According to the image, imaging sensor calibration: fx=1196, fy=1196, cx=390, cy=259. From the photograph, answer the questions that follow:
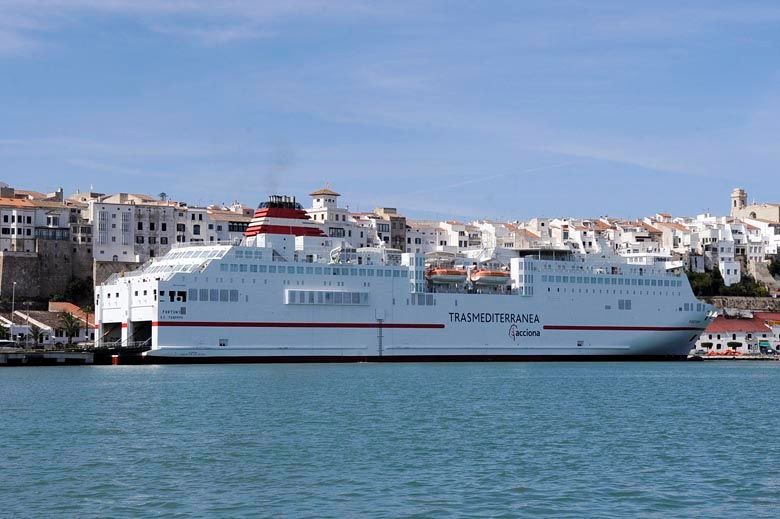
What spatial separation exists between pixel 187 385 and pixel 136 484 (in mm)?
16554

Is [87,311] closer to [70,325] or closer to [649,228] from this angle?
[70,325]

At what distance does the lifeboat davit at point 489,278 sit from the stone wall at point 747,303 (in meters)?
26.1

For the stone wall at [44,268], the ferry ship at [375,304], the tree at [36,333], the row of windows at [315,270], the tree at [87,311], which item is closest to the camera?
the ferry ship at [375,304]

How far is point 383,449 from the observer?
20.2 m

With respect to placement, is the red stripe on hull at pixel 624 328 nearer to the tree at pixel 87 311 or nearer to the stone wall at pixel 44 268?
the tree at pixel 87 311

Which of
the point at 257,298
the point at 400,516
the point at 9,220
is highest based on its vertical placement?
the point at 9,220

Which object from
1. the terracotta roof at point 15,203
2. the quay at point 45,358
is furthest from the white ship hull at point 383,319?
the terracotta roof at point 15,203

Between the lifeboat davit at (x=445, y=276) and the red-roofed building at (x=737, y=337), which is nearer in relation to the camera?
the lifeboat davit at (x=445, y=276)

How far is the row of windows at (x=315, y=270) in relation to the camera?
44.4 m

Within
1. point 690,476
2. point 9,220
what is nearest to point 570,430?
point 690,476

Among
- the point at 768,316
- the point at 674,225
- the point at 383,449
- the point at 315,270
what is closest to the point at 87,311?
the point at 315,270

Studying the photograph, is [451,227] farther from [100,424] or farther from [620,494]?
[620,494]

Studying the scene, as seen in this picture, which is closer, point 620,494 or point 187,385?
point 620,494

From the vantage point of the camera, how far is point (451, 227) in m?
77.5
